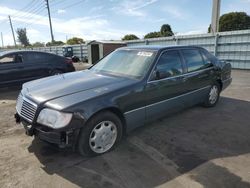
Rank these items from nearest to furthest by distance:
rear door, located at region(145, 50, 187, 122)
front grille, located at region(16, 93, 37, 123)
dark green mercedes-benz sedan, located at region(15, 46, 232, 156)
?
dark green mercedes-benz sedan, located at region(15, 46, 232, 156), front grille, located at region(16, 93, 37, 123), rear door, located at region(145, 50, 187, 122)

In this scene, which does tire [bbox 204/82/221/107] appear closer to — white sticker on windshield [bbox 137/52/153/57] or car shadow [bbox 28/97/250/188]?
car shadow [bbox 28/97/250/188]

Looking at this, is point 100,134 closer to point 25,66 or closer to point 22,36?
point 25,66

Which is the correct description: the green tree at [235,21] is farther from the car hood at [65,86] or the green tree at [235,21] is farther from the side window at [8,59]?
the car hood at [65,86]

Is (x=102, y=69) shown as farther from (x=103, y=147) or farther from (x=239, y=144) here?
(x=239, y=144)

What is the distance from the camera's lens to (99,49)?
1908 cm

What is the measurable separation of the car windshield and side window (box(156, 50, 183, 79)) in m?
0.20

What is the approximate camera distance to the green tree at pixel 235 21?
93.2ft

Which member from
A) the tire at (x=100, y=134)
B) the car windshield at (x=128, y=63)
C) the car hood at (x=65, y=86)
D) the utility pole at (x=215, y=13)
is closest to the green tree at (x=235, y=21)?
the utility pole at (x=215, y=13)

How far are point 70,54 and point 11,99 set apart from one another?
18547 millimetres

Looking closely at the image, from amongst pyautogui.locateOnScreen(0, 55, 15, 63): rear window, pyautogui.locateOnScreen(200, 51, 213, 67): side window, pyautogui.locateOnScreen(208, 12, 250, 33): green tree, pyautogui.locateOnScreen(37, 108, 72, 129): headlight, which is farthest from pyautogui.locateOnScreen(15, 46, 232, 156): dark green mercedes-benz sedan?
pyautogui.locateOnScreen(208, 12, 250, 33): green tree

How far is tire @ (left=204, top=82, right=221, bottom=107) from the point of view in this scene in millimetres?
5223

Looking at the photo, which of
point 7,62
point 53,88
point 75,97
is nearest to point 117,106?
point 75,97

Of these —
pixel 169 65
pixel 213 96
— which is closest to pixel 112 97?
pixel 169 65

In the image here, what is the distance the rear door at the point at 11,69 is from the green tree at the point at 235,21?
28.1m
